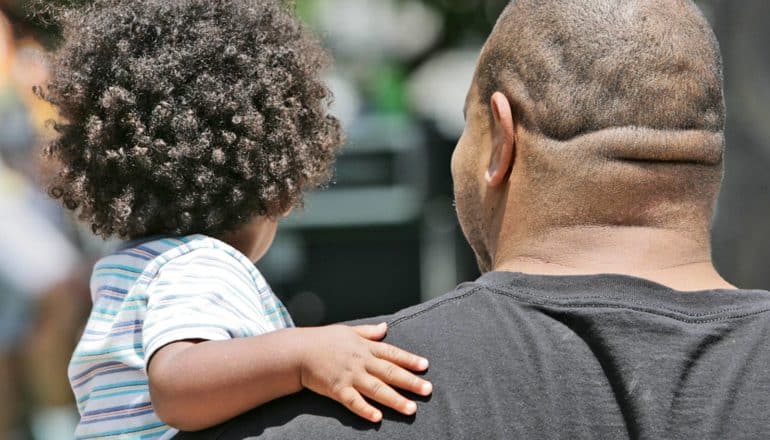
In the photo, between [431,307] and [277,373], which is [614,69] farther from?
[277,373]

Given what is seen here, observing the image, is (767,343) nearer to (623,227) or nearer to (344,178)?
(623,227)

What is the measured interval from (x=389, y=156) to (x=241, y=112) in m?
4.99

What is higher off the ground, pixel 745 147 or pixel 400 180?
pixel 745 147

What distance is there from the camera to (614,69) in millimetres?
2062

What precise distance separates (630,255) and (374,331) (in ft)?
1.54

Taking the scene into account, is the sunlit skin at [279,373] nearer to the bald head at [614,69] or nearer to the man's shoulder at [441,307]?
the man's shoulder at [441,307]

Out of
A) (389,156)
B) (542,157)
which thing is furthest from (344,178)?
(542,157)

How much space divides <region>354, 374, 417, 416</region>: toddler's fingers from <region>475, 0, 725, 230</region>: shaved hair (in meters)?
0.47

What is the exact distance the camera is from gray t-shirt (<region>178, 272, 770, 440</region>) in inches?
70.4

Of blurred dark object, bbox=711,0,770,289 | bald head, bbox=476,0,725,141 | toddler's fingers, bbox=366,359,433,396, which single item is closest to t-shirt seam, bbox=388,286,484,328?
toddler's fingers, bbox=366,359,433,396

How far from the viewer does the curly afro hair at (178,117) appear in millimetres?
2617

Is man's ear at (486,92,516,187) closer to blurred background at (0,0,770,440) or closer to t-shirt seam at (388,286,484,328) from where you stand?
t-shirt seam at (388,286,484,328)

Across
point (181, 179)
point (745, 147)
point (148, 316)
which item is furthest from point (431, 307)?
point (745, 147)

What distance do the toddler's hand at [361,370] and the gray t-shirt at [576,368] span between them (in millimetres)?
20
